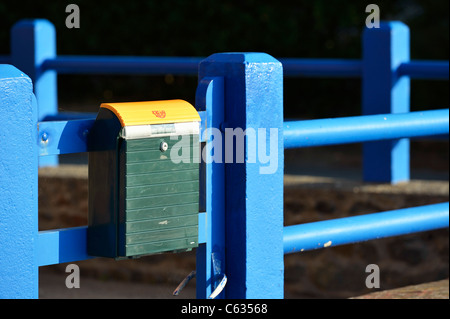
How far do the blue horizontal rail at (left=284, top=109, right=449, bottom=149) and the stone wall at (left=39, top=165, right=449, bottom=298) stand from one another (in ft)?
5.55

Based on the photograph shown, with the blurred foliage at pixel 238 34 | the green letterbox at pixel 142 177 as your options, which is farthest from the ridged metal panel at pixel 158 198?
the blurred foliage at pixel 238 34

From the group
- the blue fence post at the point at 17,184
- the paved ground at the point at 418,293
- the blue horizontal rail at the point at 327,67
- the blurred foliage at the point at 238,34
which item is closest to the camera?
the blue fence post at the point at 17,184

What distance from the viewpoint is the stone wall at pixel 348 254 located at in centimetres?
518

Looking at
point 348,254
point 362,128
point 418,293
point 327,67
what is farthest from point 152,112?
point 327,67

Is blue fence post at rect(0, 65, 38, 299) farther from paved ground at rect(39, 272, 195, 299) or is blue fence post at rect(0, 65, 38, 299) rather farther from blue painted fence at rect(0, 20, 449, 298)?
paved ground at rect(39, 272, 195, 299)

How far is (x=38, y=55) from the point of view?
6188 millimetres

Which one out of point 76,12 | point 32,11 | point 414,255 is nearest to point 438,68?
point 414,255

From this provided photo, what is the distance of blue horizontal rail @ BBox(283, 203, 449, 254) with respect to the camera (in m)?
2.91

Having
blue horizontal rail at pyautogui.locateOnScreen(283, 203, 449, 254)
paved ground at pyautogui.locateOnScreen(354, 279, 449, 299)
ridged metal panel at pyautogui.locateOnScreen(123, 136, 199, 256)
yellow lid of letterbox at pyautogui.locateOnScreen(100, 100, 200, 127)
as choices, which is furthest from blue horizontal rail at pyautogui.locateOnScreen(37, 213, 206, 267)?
paved ground at pyautogui.locateOnScreen(354, 279, 449, 299)

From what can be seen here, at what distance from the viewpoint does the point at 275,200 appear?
274 cm

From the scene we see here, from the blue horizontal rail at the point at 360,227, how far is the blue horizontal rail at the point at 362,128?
0.23 meters

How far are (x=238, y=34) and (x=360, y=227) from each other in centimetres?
501

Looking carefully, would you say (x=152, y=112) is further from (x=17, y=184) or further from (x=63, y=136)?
(x=17, y=184)

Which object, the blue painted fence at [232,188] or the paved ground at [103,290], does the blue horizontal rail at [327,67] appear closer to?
the paved ground at [103,290]
